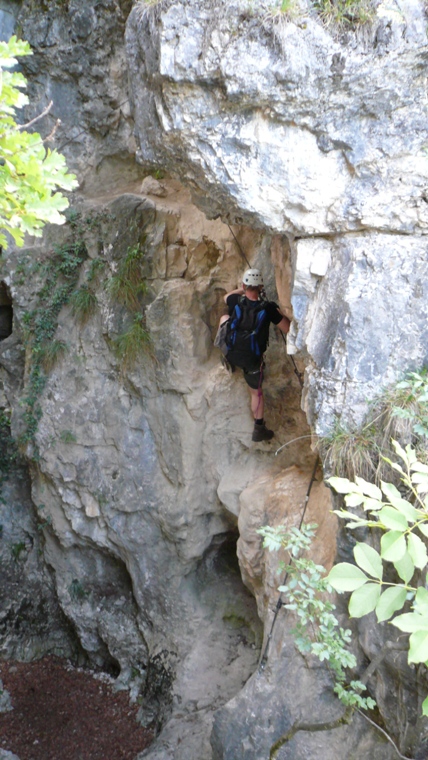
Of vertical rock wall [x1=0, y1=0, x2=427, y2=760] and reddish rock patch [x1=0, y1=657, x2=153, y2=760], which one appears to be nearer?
vertical rock wall [x1=0, y1=0, x2=427, y2=760]

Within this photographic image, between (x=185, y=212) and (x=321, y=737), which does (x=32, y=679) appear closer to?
(x=321, y=737)

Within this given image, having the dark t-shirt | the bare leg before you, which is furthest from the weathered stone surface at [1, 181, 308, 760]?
the dark t-shirt

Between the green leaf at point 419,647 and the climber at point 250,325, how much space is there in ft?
11.7

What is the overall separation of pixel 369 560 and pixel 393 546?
123 millimetres

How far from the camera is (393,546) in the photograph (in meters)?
1.56

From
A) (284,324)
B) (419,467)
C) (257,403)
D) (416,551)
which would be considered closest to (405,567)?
(416,551)

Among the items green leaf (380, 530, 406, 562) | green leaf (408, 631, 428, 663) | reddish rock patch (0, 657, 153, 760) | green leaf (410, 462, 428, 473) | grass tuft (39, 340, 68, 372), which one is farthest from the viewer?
grass tuft (39, 340, 68, 372)

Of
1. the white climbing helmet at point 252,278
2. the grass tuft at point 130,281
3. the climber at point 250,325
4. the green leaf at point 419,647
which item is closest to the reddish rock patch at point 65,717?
the climber at point 250,325

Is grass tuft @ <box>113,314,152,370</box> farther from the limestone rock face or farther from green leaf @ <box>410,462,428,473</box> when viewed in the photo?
green leaf @ <box>410,462,428,473</box>

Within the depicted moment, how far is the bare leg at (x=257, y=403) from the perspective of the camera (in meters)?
5.38

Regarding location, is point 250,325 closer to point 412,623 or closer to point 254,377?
point 254,377

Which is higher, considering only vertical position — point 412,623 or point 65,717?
point 412,623

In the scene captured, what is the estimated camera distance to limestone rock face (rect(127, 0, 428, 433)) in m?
3.44

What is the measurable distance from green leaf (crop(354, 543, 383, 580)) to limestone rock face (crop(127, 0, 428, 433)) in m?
2.11
